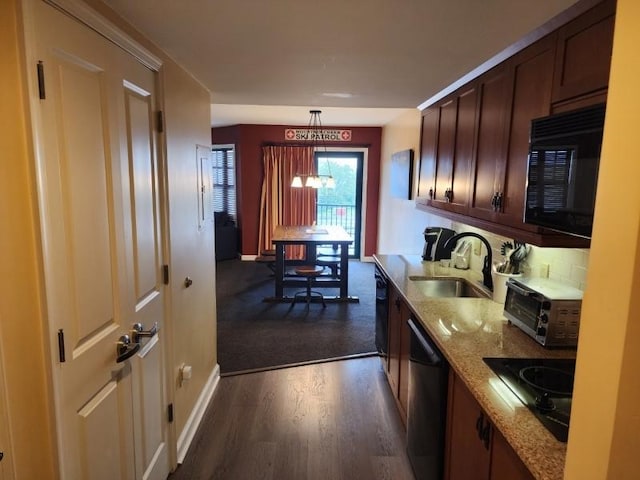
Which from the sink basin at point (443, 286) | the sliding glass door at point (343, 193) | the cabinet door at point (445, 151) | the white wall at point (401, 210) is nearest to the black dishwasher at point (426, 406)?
the sink basin at point (443, 286)

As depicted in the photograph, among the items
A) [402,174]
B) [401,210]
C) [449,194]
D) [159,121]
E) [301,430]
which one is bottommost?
[301,430]

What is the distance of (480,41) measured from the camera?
1.78 meters

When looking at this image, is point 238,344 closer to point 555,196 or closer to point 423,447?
point 423,447

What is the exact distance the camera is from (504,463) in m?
1.22

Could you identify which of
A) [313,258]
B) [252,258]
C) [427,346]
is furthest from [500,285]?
[252,258]

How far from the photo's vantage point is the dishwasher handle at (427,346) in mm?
1772

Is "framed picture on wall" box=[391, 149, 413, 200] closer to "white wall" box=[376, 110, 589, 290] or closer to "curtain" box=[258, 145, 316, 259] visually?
"white wall" box=[376, 110, 589, 290]

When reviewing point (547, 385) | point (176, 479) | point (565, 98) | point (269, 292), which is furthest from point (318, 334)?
point (565, 98)

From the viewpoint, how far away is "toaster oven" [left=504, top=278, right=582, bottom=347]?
1.63m

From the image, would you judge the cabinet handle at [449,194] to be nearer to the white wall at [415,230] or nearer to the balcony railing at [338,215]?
the white wall at [415,230]

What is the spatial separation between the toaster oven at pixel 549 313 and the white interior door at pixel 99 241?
1.66m

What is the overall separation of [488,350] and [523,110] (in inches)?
40.8

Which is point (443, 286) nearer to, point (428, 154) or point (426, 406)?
point (428, 154)

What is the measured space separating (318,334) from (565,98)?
325 centimetres
